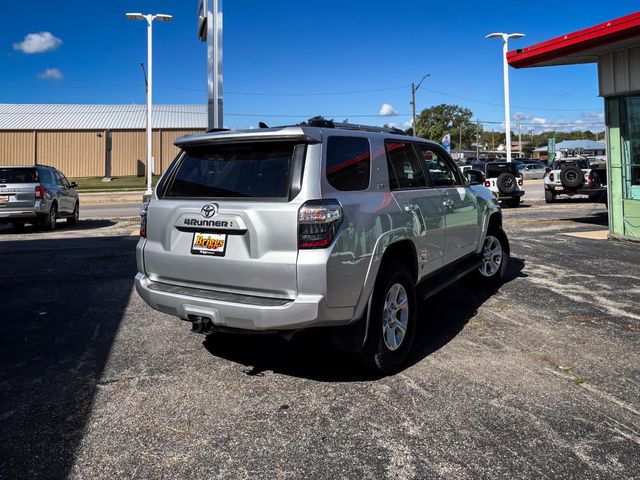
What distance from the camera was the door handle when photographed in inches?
169

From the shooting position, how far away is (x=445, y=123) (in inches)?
4434

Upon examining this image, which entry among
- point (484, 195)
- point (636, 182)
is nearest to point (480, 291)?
point (484, 195)

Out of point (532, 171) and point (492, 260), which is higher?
point (532, 171)

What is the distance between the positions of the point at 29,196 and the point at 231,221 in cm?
1183

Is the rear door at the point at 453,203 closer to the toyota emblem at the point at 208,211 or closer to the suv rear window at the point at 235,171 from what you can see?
the suv rear window at the point at 235,171

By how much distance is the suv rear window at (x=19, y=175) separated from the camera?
43.7ft

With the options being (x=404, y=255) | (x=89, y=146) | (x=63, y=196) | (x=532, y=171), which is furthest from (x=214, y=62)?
(x=89, y=146)

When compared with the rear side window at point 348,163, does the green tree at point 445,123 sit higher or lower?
higher

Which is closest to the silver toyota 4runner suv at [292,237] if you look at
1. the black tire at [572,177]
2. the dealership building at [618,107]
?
the dealership building at [618,107]

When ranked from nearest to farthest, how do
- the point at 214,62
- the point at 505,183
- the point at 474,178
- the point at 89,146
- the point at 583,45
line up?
the point at 474,178 → the point at 214,62 → the point at 583,45 → the point at 505,183 → the point at 89,146

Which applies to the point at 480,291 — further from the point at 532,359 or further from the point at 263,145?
the point at 263,145

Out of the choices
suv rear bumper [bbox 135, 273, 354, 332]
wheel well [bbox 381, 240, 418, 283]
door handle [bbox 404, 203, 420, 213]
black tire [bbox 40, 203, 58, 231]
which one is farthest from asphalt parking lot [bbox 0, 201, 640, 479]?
black tire [bbox 40, 203, 58, 231]

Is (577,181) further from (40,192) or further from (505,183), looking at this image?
(40,192)

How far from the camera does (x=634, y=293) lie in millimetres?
6457
